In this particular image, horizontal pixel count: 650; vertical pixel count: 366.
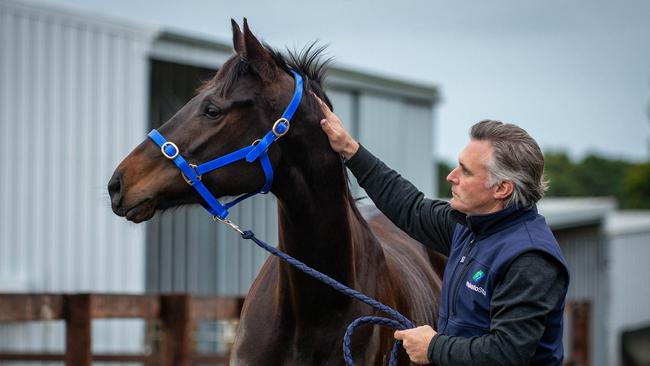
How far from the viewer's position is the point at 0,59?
25.3 feet

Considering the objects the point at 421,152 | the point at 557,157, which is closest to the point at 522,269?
the point at 421,152

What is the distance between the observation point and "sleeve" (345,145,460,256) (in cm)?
309

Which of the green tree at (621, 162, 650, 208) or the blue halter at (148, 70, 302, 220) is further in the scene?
the green tree at (621, 162, 650, 208)

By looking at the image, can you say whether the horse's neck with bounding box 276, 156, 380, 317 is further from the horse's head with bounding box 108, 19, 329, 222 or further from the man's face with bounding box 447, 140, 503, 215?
the man's face with bounding box 447, 140, 503, 215

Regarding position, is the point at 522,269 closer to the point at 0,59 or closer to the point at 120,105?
the point at 0,59

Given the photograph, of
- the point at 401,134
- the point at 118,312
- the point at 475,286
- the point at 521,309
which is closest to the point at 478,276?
the point at 475,286

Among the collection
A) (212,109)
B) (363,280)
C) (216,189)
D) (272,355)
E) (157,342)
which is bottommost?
(157,342)

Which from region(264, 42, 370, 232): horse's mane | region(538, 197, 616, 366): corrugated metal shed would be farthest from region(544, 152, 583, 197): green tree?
region(264, 42, 370, 232): horse's mane

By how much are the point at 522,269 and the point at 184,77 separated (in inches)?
348

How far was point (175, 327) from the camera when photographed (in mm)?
5684

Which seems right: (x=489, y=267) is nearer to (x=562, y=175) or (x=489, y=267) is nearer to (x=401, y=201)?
(x=401, y=201)

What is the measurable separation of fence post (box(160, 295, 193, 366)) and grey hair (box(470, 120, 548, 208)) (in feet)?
11.8

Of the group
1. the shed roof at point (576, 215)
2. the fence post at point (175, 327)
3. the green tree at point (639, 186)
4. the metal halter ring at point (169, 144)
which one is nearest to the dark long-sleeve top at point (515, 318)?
the metal halter ring at point (169, 144)

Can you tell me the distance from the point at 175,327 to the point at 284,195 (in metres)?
2.88
